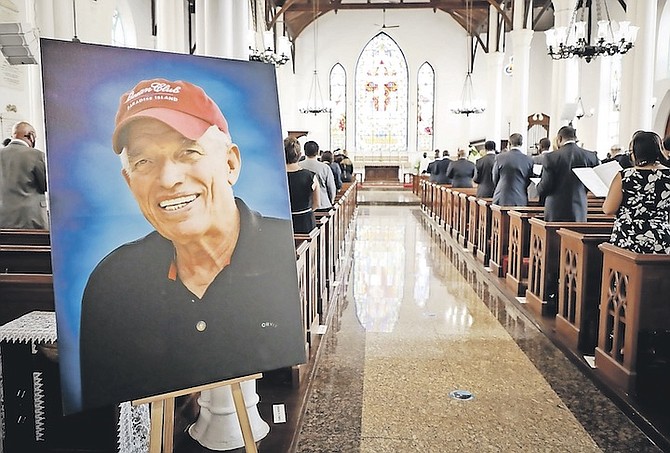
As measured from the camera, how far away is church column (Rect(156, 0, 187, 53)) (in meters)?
11.8

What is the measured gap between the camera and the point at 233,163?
76.2 inches

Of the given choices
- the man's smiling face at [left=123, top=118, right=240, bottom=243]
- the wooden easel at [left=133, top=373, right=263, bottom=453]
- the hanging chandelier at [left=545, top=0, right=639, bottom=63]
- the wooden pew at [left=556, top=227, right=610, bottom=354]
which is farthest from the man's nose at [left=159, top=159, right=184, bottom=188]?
the hanging chandelier at [left=545, top=0, right=639, bottom=63]

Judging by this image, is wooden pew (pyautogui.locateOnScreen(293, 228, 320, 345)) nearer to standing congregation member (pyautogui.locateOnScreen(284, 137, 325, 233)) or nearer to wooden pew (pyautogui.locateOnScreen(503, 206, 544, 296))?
standing congregation member (pyautogui.locateOnScreen(284, 137, 325, 233))

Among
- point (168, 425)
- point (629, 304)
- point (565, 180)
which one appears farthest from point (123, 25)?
point (168, 425)

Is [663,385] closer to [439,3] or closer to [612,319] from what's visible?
[612,319]

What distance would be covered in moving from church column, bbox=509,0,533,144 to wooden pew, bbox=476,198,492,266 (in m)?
7.85

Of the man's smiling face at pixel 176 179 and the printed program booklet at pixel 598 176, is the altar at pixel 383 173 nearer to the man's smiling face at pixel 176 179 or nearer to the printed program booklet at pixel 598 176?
the printed program booklet at pixel 598 176

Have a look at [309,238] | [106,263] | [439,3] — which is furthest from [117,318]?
[439,3]

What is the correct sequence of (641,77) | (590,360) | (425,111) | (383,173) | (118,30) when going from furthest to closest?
(425,111) → (383,173) → (118,30) → (641,77) → (590,360)

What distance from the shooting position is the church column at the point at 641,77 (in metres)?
9.02

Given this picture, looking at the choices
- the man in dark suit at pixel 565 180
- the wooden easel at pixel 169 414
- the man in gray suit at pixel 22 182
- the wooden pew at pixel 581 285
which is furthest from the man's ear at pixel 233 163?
the man in dark suit at pixel 565 180

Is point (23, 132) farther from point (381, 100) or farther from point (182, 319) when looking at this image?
point (381, 100)

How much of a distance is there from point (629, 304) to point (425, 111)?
20.0 meters

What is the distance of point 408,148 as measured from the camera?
22.6 meters
